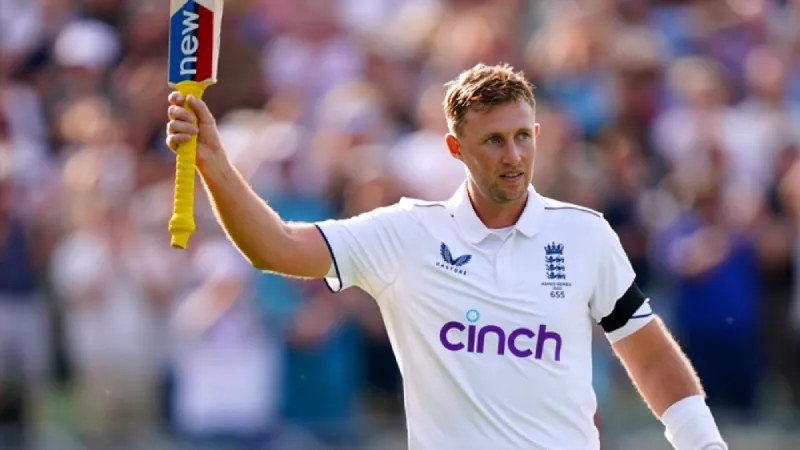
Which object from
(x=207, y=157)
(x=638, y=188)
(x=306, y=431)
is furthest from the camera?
(x=638, y=188)

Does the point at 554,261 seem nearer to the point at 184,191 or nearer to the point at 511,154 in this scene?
the point at 511,154

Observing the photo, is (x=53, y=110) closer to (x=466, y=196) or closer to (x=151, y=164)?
(x=151, y=164)

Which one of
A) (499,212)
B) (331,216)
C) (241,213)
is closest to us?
(241,213)

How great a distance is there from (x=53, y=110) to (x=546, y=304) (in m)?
7.81

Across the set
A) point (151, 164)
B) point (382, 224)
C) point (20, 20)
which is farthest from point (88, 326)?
point (382, 224)

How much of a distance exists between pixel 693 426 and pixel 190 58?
2586 millimetres

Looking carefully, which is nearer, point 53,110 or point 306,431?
point 306,431

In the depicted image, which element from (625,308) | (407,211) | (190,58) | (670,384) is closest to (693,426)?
(670,384)

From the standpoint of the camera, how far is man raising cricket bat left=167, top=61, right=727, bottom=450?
21.4ft

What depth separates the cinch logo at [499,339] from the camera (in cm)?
653

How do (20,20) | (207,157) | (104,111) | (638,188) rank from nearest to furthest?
(207,157)
(638,188)
(104,111)
(20,20)

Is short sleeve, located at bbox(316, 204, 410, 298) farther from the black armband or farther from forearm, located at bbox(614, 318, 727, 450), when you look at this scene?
forearm, located at bbox(614, 318, 727, 450)

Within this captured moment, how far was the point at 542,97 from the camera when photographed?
12734mm

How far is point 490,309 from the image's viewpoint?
657 cm
